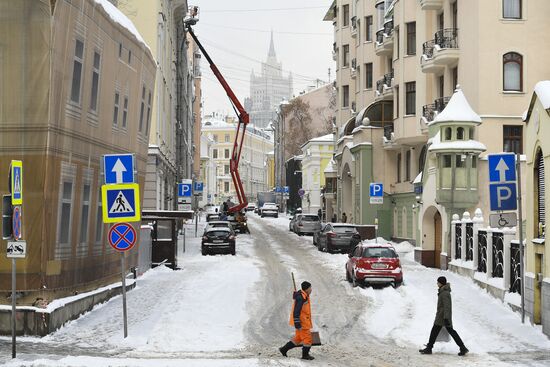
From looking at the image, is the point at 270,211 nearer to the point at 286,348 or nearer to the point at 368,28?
the point at 368,28

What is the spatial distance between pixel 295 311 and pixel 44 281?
5.39 metres

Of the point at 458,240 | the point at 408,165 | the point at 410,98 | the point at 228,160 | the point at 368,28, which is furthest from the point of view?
the point at 228,160

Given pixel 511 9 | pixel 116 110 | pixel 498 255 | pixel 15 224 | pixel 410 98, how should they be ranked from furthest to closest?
pixel 410 98
pixel 511 9
pixel 498 255
pixel 116 110
pixel 15 224

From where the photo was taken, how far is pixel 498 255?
74.5ft

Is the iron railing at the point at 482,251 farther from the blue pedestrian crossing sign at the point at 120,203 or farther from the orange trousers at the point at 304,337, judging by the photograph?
the blue pedestrian crossing sign at the point at 120,203

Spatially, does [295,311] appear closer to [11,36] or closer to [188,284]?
[11,36]

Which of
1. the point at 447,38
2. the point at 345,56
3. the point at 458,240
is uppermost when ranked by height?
the point at 345,56

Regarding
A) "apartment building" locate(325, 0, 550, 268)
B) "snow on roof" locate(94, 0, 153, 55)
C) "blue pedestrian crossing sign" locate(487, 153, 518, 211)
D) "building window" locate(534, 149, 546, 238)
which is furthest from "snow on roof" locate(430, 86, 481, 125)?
"snow on roof" locate(94, 0, 153, 55)

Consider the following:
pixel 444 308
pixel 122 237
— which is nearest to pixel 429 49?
pixel 444 308

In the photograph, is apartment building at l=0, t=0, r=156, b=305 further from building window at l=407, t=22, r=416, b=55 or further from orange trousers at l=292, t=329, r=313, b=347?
building window at l=407, t=22, r=416, b=55

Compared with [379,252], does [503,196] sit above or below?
above

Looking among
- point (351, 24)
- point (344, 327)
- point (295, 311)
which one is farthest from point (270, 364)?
point (351, 24)

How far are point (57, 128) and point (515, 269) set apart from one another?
39.1 feet

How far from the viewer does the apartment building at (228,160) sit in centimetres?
16275
